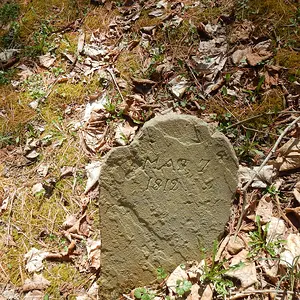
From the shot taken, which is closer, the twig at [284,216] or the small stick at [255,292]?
the small stick at [255,292]

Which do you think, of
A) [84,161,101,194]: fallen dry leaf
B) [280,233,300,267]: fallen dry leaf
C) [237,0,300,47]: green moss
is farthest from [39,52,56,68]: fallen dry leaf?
[280,233,300,267]: fallen dry leaf

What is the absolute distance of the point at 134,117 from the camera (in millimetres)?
3447

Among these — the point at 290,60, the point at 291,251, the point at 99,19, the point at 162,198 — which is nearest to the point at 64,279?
the point at 162,198

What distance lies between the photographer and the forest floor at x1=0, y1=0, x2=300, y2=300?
270 cm

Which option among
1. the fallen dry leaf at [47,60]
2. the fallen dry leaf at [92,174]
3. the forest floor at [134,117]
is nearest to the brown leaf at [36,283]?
the forest floor at [134,117]

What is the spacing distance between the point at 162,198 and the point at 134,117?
1.05 meters

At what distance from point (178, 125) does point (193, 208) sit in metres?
0.60

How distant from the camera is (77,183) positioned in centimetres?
324

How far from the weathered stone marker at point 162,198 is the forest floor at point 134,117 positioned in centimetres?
13

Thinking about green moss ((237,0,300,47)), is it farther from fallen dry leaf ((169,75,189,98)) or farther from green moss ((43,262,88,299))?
A: green moss ((43,262,88,299))

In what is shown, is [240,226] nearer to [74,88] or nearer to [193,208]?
[193,208]

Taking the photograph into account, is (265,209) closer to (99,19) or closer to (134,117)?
(134,117)

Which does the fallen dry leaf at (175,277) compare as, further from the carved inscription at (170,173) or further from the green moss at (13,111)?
the green moss at (13,111)

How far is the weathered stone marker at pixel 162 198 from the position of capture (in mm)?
2480
